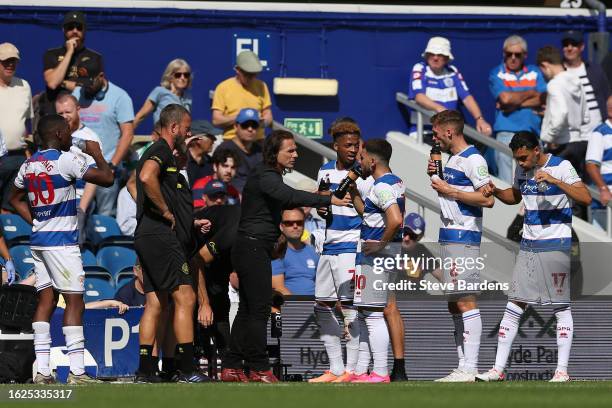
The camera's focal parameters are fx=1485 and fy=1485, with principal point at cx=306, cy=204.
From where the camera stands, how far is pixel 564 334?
39.8 feet

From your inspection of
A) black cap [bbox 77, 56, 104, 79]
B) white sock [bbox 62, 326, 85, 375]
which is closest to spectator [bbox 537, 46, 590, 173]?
black cap [bbox 77, 56, 104, 79]

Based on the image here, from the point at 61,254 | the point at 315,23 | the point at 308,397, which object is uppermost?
the point at 315,23

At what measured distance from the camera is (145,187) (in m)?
11.7

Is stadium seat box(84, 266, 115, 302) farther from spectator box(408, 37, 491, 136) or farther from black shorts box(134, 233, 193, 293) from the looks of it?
spectator box(408, 37, 491, 136)

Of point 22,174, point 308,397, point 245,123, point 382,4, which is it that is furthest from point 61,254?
point 382,4

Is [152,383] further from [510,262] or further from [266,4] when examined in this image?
[266,4]

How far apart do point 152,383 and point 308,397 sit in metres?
2.11

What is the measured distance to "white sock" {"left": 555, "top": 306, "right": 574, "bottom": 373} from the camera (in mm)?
12055

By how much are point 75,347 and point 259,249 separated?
1.69 metres

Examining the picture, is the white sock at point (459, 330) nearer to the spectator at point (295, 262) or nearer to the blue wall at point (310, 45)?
the spectator at point (295, 262)

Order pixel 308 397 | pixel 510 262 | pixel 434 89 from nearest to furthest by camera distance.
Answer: pixel 308 397 → pixel 510 262 → pixel 434 89

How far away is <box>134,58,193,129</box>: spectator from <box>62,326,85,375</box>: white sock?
4.70 m

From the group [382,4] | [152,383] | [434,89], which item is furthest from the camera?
[382,4]
